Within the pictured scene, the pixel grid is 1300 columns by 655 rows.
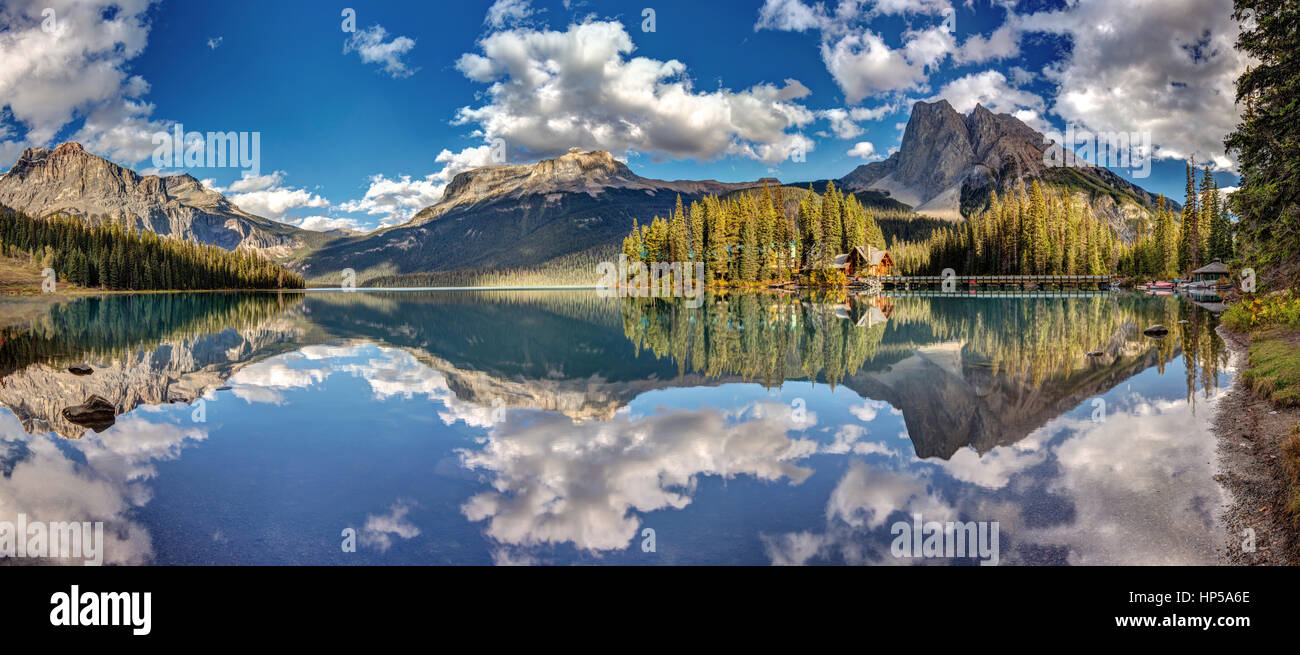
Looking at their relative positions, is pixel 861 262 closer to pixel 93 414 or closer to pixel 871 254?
pixel 871 254

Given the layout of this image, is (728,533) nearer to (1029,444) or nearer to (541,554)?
(541,554)

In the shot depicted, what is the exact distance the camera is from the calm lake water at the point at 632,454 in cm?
884

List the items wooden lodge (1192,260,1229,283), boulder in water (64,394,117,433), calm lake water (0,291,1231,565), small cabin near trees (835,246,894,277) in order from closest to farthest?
1. calm lake water (0,291,1231,565)
2. boulder in water (64,394,117,433)
3. wooden lodge (1192,260,1229,283)
4. small cabin near trees (835,246,894,277)

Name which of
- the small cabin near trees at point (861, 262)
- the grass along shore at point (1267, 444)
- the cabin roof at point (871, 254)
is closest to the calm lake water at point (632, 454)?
the grass along shore at point (1267, 444)

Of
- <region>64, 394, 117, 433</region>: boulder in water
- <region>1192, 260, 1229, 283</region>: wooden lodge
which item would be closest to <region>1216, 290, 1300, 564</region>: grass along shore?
<region>64, 394, 117, 433</region>: boulder in water

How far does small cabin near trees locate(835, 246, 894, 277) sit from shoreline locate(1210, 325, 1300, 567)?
294 feet

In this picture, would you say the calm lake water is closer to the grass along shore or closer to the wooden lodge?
the grass along shore

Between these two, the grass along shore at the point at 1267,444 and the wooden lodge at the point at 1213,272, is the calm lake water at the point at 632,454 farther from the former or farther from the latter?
the wooden lodge at the point at 1213,272

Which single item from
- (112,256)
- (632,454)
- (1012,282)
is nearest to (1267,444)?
(632,454)

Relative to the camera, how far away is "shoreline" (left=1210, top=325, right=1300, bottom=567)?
820 cm

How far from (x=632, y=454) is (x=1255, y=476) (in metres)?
11.1
